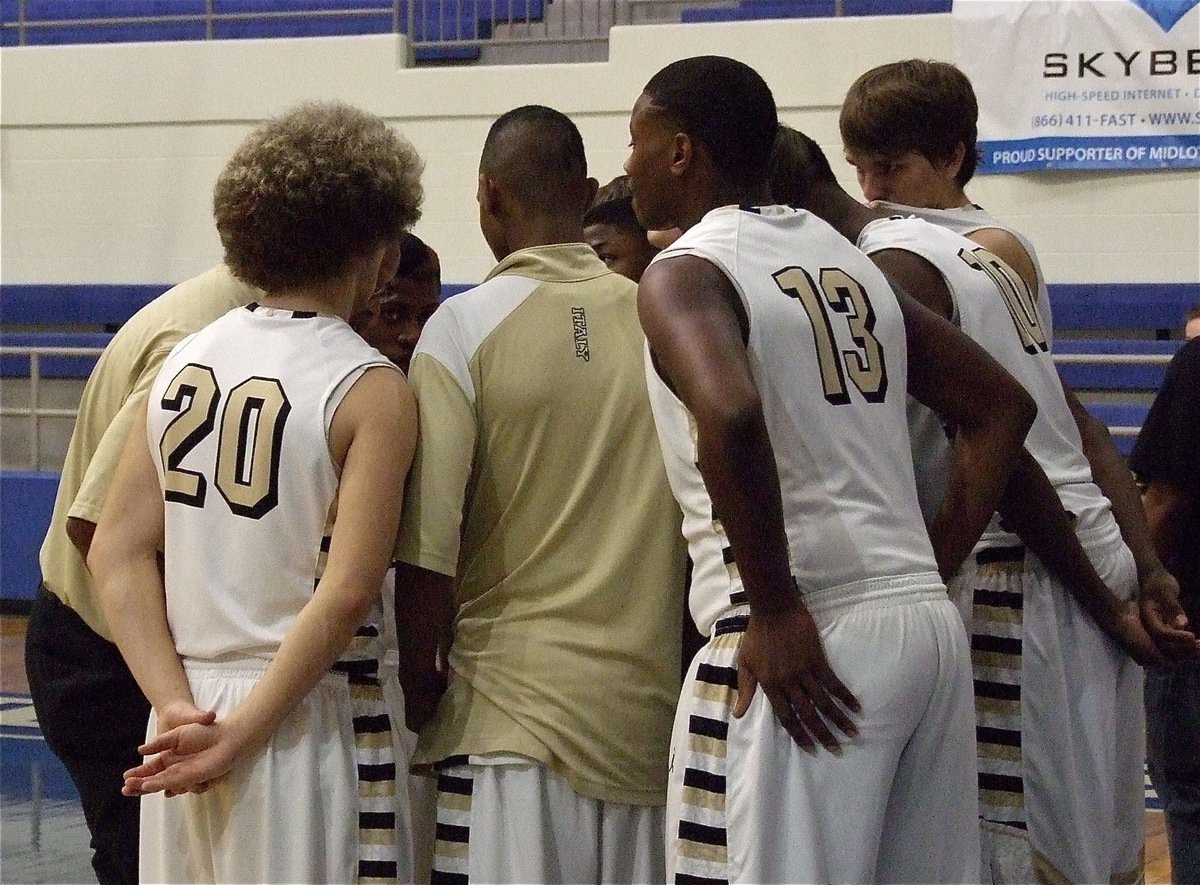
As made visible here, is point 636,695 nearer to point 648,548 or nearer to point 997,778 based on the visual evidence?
point 648,548

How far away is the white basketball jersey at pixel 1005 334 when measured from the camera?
2.32 meters

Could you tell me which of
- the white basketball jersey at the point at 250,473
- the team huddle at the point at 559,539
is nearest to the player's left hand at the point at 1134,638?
the team huddle at the point at 559,539

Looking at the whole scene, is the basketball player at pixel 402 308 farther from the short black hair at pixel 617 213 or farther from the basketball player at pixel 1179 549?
the basketball player at pixel 1179 549

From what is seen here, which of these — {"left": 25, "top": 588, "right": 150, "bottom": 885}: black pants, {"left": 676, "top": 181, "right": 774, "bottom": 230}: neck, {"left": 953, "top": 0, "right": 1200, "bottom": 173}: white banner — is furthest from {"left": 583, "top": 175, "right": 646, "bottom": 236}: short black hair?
{"left": 953, "top": 0, "right": 1200, "bottom": 173}: white banner

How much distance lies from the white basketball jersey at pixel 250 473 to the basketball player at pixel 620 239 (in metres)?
1.02

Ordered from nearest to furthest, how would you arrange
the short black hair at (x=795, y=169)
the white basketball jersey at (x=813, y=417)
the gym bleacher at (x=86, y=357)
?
the white basketball jersey at (x=813, y=417), the short black hair at (x=795, y=169), the gym bleacher at (x=86, y=357)

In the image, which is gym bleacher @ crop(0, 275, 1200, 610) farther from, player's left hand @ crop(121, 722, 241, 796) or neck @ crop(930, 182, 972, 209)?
player's left hand @ crop(121, 722, 241, 796)

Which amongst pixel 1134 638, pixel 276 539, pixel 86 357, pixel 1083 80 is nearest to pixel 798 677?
pixel 276 539

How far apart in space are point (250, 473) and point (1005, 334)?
1.22 m

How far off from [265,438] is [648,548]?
551 millimetres

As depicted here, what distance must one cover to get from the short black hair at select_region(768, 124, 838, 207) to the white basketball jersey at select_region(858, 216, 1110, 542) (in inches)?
5.4

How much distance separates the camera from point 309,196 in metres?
1.91

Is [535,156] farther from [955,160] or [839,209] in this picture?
[955,160]

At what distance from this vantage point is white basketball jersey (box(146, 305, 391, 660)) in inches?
73.0
